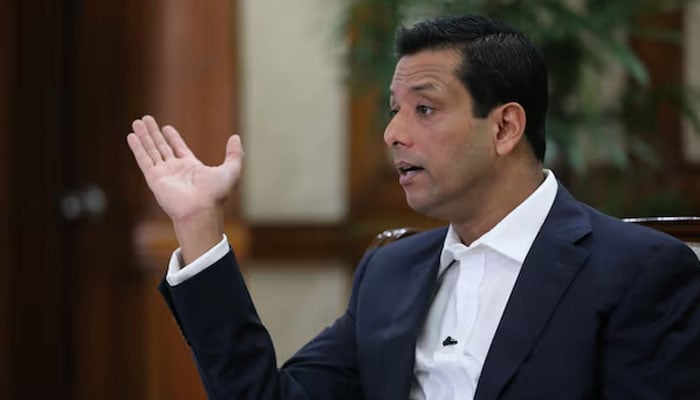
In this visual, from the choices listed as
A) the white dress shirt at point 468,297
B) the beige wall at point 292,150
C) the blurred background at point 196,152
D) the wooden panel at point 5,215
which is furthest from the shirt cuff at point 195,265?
the beige wall at point 292,150

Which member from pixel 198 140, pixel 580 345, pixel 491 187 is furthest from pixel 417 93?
pixel 198 140

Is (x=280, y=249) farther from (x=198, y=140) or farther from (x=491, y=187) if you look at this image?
(x=491, y=187)

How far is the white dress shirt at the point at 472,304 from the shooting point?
5.96 ft

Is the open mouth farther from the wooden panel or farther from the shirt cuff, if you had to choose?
the wooden panel

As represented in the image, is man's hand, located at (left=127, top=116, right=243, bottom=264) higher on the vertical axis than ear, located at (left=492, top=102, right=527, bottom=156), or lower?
lower

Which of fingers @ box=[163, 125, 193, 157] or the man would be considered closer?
the man

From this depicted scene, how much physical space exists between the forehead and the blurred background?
177 cm

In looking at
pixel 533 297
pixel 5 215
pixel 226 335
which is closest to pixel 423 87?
pixel 533 297

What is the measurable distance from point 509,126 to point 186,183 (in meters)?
0.50

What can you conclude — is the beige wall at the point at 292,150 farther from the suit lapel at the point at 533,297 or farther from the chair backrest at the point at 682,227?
the suit lapel at the point at 533,297

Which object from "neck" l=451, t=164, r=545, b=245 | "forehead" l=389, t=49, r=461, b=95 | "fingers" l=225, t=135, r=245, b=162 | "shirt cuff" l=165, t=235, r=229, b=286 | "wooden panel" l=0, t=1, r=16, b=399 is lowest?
"wooden panel" l=0, t=1, r=16, b=399

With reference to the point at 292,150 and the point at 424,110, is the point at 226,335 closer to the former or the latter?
the point at 424,110

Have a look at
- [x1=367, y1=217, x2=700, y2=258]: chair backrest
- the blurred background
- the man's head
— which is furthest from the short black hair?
the blurred background

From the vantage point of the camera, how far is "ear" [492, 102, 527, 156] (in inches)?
73.4
